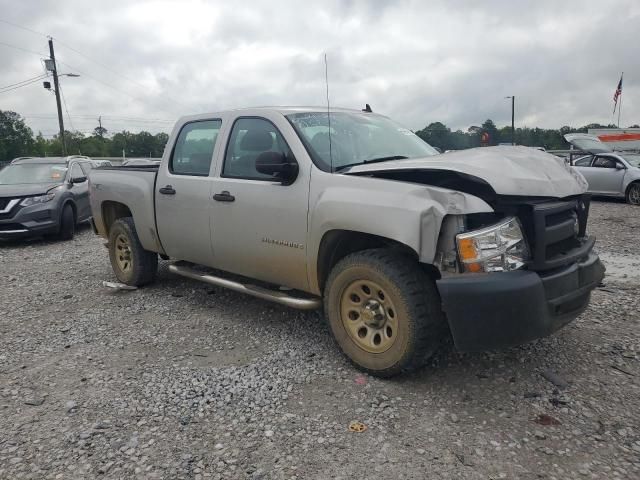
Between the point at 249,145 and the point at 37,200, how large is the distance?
6710mm

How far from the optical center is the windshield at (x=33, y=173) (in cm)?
993

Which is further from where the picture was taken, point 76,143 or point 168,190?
point 76,143

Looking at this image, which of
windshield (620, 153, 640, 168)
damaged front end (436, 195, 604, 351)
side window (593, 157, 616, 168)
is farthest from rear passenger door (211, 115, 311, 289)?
windshield (620, 153, 640, 168)

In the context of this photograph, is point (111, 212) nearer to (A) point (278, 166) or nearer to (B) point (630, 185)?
(A) point (278, 166)

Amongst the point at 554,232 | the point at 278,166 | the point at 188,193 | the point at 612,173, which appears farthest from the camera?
the point at 612,173

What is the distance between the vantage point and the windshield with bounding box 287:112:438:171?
384 cm

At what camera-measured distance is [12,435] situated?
2.90 meters

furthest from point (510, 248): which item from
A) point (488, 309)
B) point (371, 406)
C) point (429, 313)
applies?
point (371, 406)

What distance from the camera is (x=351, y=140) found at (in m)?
4.06

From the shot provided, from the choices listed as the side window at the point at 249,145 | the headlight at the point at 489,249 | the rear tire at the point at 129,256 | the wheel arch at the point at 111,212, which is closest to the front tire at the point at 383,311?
the headlight at the point at 489,249

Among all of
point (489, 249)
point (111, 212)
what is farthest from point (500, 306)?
point (111, 212)

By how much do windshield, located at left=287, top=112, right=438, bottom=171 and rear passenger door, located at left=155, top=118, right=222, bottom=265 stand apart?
1.00 meters

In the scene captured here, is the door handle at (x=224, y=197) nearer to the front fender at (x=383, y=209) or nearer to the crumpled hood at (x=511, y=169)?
the front fender at (x=383, y=209)

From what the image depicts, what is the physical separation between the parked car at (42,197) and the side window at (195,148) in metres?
5.43
